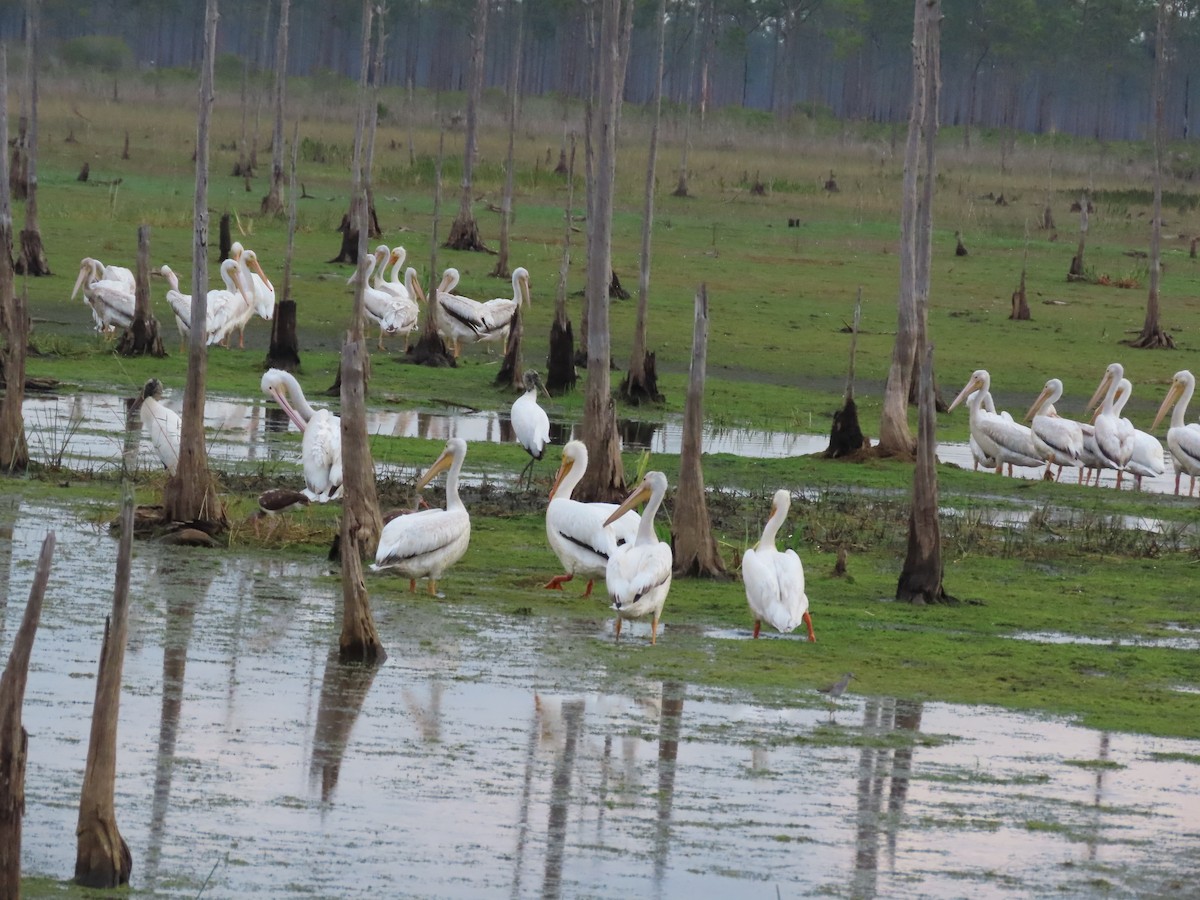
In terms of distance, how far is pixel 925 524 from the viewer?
11.5 m

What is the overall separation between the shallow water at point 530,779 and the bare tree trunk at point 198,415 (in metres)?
1.62

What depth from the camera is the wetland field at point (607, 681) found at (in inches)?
269

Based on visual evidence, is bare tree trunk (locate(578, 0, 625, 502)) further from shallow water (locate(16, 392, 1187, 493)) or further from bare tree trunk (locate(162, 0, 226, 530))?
bare tree trunk (locate(162, 0, 226, 530))

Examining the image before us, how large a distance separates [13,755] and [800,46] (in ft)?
391

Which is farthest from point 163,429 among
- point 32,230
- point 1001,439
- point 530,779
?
point 32,230

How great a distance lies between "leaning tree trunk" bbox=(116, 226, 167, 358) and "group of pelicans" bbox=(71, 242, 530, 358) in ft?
1.98

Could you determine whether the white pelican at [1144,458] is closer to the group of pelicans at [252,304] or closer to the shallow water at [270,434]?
the shallow water at [270,434]

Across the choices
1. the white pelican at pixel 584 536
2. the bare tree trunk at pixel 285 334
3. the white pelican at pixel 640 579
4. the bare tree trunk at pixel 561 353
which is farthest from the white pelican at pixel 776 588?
the bare tree trunk at pixel 285 334

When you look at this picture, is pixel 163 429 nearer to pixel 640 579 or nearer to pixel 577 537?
pixel 577 537

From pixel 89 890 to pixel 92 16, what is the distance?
114 metres

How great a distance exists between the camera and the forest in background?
92.8 metres

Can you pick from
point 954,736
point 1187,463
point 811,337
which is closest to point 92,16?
point 811,337

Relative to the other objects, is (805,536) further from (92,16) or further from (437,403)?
(92,16)

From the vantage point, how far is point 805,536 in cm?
1387
